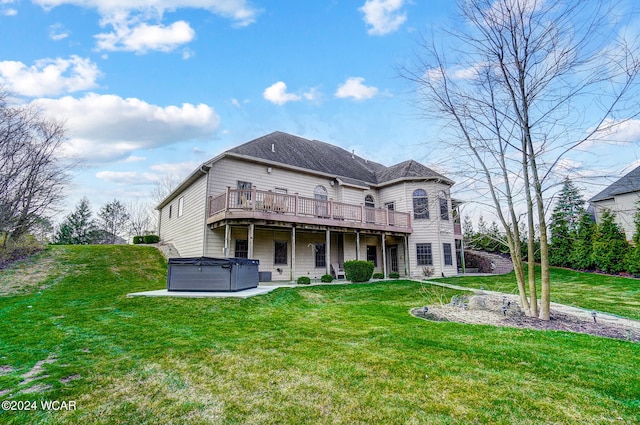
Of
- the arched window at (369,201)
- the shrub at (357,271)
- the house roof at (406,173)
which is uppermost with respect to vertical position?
the house roof at (406,173)

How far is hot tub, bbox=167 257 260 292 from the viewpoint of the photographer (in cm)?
860

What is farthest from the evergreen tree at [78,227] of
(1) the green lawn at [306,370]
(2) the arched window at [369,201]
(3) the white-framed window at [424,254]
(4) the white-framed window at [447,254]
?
(4) the white-framed window at [447,254]

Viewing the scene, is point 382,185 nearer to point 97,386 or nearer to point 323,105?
point 323,105

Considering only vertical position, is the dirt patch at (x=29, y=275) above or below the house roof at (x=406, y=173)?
below

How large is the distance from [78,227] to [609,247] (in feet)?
149

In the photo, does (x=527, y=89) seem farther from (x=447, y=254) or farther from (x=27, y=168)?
(x=27, y=168)

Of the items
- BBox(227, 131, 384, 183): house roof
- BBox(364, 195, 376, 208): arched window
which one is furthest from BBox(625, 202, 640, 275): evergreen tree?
BBox(227, 131, 384, 183): house roof

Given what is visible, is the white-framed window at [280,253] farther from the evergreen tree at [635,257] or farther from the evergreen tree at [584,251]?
the evergreen tree at [584,251]

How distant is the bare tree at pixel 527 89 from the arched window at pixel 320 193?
9.05 m

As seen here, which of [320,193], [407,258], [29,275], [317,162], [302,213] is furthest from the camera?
[407,258]

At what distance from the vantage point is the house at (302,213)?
12.2 metres

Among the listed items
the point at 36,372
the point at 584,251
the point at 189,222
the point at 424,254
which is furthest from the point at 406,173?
the point at 36,372

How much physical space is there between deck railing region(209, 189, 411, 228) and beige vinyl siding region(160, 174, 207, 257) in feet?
3.19

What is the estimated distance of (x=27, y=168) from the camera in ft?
48.6
